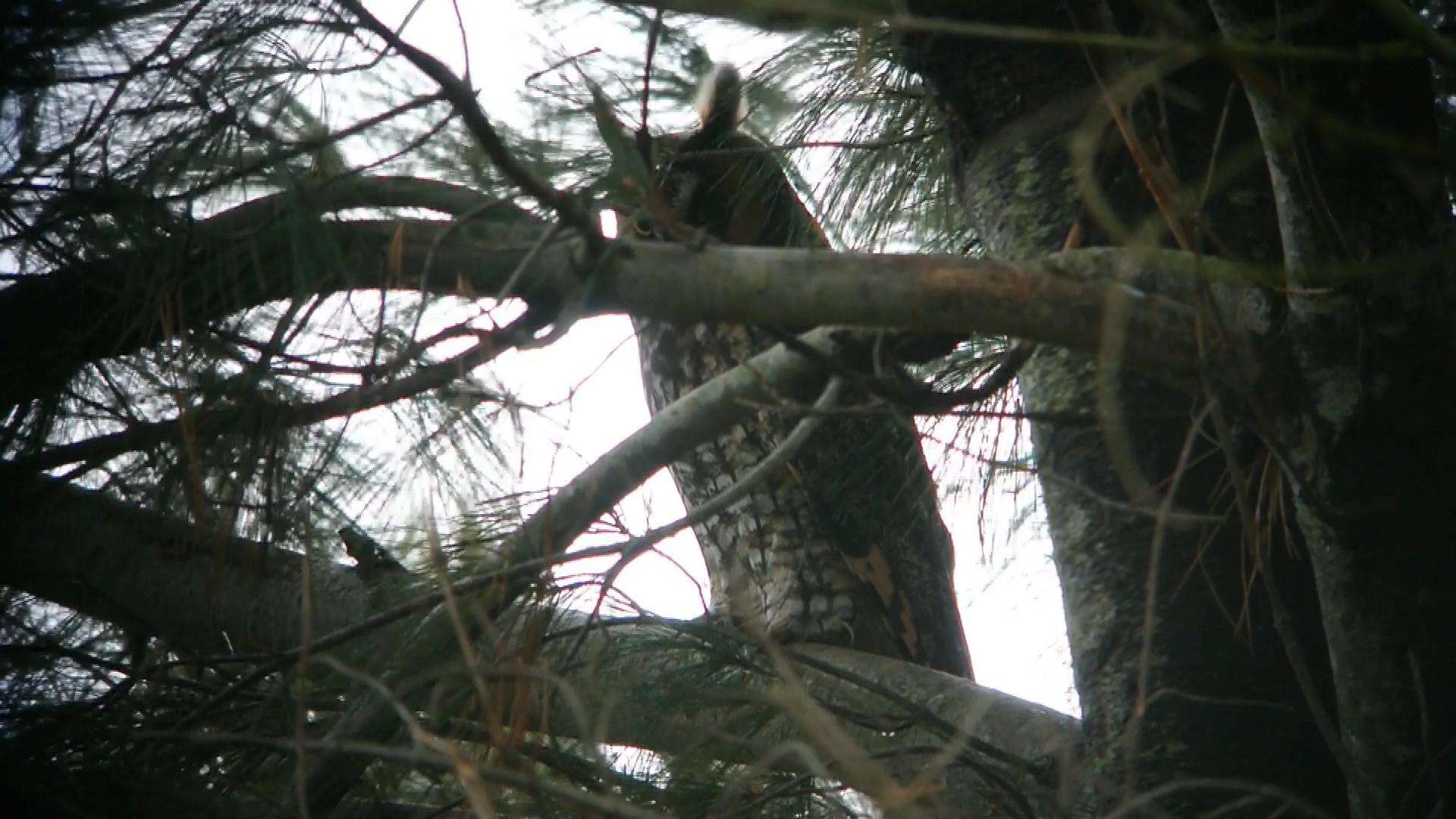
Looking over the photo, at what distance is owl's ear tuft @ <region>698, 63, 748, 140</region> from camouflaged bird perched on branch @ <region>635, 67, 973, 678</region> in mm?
69

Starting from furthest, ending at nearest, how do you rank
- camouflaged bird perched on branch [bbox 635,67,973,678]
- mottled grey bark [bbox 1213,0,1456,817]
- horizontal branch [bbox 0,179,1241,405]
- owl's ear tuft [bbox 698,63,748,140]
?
camouflaged bird perched on branch [bbox 635,67,973,678] < owl's ear tuft [bbox 698,63,748,140] < mottled grey bark [bbox 1213,0,1456,817] < horizontal branch [bbox 0,179,1241,405]

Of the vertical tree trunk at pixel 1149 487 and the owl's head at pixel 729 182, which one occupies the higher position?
the owl's head at pixel 729 182

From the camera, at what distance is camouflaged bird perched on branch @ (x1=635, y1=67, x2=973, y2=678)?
6.73 feet

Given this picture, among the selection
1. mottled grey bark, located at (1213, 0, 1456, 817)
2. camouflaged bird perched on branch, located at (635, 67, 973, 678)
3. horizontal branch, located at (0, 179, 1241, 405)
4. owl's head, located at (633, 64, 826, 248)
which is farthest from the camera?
camouflaged bird perched on branch, located at (635, 67, 973, 678)

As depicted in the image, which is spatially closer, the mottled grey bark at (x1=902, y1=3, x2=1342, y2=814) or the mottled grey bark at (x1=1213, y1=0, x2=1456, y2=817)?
the mottled grey bark at (x1=1213, y1=0, x2=1456, y2=817)

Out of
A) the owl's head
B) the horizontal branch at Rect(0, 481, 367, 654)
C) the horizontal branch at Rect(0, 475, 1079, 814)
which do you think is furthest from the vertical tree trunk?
the horizontal branch at Rect(0, 481, 367, 654)

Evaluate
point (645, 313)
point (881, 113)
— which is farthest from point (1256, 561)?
point (881, 113)

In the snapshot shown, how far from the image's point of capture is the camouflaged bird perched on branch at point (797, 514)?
6.73 feet

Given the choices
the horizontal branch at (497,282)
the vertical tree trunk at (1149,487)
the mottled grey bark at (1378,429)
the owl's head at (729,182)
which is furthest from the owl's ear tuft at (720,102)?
the mottled grey bark at (1378,429)

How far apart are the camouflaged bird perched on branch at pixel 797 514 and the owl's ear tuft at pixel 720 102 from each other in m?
0.07

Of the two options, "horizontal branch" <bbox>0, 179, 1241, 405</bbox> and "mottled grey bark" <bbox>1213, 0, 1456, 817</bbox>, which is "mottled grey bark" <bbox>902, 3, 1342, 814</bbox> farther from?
"horizontal branch" <bbox>0, 179, 1241, 405</bbox>

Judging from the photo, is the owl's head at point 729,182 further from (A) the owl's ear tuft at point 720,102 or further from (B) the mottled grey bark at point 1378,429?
(B) the mottled grey bark at point 1378,429

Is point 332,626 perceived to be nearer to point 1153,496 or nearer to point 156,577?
point 156,577

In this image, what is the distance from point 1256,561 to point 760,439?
124cm
